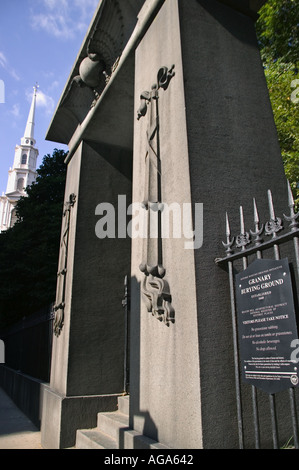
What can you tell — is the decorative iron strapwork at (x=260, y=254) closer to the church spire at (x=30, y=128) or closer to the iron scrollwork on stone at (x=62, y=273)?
the iron scrollwork on stone at (x=62, y=273)

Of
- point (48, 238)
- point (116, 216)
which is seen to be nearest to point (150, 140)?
point (116, 216)

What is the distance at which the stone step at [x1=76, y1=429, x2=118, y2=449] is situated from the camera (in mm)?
4645

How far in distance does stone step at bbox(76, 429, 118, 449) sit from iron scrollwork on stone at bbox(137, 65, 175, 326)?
228cm

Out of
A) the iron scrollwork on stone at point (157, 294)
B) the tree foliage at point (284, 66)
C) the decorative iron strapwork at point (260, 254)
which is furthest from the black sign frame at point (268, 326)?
the tree foliage at point (284, 66)

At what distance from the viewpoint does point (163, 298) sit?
3332mm

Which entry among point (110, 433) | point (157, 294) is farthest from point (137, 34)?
point (110, 433)

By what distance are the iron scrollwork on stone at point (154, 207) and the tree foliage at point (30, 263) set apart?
15350mm

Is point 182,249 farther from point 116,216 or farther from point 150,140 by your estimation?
point 116,216

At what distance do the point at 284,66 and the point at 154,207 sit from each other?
8.76m

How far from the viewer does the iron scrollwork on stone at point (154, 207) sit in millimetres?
3334

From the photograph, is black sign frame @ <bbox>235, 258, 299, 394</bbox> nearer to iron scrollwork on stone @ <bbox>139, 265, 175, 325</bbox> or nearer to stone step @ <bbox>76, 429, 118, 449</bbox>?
iron scrollwork on stone @ <bbox>139, 265, 175, 325</bbox>

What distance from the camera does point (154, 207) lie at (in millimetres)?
3773

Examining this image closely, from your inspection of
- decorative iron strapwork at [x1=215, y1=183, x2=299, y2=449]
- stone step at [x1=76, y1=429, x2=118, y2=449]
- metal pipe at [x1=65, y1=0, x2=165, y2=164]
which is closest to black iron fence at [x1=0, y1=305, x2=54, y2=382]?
stone step at [x1=76, y1=429, x2=118, y2=449]
